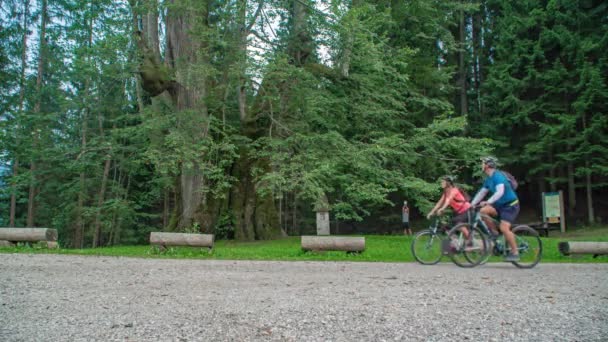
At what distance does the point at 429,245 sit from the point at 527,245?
180 cm

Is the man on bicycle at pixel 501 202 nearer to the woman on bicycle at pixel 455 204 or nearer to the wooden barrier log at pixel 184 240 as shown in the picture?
the woman on bicycle at pixel 455 204

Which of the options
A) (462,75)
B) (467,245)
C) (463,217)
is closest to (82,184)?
(463,217)

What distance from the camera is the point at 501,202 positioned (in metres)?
8.22

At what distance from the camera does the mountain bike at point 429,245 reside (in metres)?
9.05

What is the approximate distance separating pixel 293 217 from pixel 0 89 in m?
19.7

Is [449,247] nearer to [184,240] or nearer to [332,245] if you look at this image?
[332,245]

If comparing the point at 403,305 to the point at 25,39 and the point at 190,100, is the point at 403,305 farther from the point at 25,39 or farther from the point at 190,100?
the point at 25,39

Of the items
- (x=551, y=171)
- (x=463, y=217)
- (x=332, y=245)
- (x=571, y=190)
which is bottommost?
(x=332, y=245)

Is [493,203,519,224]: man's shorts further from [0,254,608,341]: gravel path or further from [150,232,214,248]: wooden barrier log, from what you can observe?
[150,232,214,248]: wooden barrier log

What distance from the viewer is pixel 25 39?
25188 mm

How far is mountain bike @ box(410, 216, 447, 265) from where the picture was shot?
356 inches

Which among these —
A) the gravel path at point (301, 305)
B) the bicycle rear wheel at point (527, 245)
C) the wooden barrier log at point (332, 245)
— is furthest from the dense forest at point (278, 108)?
the gravel path at point (301, 305)

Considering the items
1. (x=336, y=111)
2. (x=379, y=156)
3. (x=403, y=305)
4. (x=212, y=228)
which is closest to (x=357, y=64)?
(x=336, y=111)

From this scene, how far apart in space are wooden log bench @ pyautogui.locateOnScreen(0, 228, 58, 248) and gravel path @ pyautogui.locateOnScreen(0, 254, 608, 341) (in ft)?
18.0
